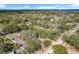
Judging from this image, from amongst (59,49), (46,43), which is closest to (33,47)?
(46,43)

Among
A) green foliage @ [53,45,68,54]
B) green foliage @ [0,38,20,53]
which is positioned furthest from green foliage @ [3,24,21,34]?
green foliage @ [53,45,68,54]

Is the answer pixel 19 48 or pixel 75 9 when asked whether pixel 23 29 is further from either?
pixel 75 9

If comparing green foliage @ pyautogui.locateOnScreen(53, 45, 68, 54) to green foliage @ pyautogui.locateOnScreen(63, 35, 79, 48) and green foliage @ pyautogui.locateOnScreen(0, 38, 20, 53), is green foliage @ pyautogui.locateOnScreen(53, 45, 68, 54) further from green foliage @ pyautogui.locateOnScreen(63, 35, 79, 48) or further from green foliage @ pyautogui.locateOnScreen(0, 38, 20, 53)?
green foliage @ pyautogui.locateOnScreen(0, 38, 20, 53)

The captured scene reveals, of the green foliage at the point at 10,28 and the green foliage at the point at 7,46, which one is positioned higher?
the green foliage at the point at 10,28

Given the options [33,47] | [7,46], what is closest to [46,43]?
[33,47]

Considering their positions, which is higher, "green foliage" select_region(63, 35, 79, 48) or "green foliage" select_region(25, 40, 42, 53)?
"green foliage" select_region(63, 35, 79, 48)

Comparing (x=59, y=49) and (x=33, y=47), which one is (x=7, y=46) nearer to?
(x=33, y=47)

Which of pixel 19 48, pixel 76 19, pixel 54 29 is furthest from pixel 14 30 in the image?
pixel 76 19

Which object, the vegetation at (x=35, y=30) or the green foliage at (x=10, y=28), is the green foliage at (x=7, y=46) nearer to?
the vegetation at (x=35, y=30)

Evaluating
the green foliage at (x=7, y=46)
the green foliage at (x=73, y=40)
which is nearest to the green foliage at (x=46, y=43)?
the green foliage at (x=73, y=40)

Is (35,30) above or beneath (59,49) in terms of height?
above
